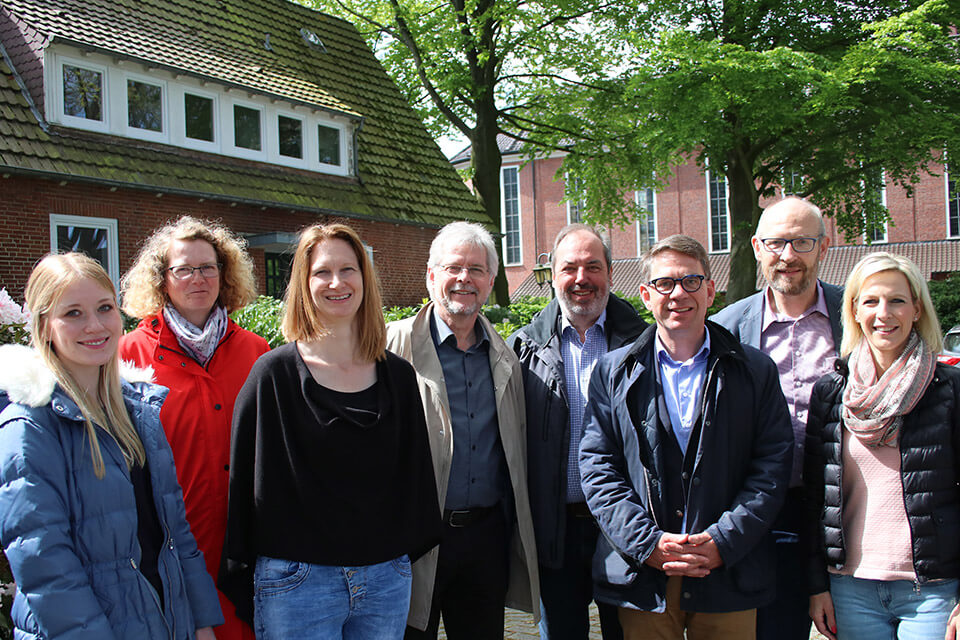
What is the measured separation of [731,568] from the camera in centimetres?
294

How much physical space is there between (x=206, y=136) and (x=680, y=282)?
12.8m

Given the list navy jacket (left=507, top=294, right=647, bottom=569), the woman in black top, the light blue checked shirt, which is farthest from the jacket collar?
the light blue checked shirt

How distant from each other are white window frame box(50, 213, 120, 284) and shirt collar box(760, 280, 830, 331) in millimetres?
11133

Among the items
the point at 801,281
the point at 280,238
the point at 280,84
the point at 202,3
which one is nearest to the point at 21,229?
the point at 280,238

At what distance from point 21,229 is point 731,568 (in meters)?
11.7

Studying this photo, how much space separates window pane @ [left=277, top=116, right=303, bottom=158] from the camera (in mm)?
15367

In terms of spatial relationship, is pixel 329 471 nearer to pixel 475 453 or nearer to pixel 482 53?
pixel 475 453

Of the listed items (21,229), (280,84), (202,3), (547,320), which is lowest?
(547,320)

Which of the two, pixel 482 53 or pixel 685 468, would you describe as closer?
pixel 685 468

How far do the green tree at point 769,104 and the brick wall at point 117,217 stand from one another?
709 cm

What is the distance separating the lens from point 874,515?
2873 millimetres

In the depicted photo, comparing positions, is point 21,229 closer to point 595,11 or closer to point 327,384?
point 327,384

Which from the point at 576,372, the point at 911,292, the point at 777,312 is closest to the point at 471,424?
the point at 576,372

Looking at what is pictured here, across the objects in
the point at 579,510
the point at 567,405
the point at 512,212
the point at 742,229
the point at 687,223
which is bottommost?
the point at 579,510
